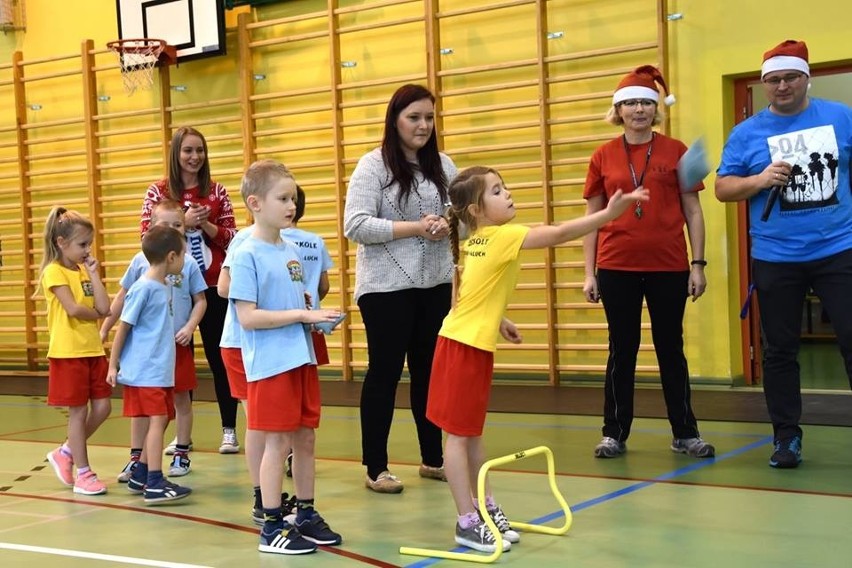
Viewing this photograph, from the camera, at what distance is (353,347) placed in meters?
8.09

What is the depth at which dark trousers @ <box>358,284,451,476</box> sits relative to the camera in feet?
13.3

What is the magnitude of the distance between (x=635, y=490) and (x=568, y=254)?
3655mm

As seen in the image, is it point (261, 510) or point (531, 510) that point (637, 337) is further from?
point (261, 510)

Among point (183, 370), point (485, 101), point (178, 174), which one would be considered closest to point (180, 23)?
point (485, 101)

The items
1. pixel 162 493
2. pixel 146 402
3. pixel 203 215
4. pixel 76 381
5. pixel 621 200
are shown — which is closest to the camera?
pixel 621 200

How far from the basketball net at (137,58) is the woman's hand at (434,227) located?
532cm

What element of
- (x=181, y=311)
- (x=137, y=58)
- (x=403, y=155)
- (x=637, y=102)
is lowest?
(x=181, y=311)

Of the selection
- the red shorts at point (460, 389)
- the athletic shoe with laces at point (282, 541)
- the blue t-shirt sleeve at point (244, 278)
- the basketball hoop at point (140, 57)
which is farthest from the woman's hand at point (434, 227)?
the basketball hoop at point (140, 57)

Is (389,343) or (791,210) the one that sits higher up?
(791,210)

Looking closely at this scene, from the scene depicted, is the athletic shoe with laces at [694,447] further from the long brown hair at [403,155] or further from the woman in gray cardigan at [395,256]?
the long brown hair at [403,155]

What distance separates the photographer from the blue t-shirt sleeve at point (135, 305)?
416 cm

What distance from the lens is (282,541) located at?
10.6 ft

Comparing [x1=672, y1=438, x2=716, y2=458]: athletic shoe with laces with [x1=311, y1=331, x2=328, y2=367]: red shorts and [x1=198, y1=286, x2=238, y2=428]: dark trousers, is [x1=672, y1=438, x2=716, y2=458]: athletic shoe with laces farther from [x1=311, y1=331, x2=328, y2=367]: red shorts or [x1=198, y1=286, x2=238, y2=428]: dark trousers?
[x1=198, y1=286, x2=238, y2=428]: dark trousers

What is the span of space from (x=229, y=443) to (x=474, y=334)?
223 cm
